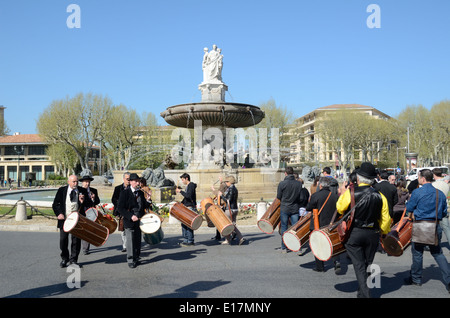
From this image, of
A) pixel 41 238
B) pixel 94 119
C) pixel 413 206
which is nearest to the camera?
pixel 413 206

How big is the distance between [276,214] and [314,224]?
1941 mm

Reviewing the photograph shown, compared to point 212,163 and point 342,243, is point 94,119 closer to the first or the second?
point 212,163

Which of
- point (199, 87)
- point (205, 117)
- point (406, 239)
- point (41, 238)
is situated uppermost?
point (199, 87)

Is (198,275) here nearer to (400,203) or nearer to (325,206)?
(325,206)

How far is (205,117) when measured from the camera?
857 inches

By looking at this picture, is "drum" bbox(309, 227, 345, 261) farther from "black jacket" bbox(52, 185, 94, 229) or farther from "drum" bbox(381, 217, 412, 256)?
"black jacket" bbox(52, 185, 94, 229)

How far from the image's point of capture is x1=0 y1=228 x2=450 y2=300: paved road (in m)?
5.54

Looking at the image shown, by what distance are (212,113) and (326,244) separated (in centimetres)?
1673

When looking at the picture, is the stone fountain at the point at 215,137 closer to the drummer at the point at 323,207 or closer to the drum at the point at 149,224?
the drum at the point at 149,224

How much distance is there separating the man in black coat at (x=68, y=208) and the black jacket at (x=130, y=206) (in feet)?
2.83

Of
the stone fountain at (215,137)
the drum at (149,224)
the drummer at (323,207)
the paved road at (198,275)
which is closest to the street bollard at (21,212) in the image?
the paved road at (198,275)

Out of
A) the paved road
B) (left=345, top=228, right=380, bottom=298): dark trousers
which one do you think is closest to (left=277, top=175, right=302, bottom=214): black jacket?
the paved road

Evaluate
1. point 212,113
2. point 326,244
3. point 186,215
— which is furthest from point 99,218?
point 212,113
